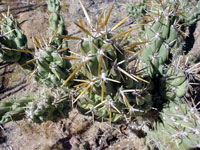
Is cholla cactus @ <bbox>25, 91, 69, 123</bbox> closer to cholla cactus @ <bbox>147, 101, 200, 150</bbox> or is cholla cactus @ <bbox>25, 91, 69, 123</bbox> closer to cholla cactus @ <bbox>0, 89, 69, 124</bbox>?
cholla cactus @ <bbox>0, 89, 69, 124</bbox>

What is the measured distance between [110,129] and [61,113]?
3.77 ft

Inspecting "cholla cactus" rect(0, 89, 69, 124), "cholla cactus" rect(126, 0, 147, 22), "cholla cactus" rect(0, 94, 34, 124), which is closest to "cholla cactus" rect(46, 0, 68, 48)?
"cholla cactus" rect(0, 89, 69, 124)

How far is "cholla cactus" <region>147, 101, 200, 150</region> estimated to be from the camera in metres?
1.82

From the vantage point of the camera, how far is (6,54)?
2.26m

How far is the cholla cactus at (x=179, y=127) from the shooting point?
71.6 inches

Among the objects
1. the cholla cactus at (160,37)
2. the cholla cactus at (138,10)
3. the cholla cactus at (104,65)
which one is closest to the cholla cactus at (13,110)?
the cholla cactus at (104,65)

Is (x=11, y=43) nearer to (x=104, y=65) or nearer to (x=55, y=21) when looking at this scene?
(x=55, y=21)

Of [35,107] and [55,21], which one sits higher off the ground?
[55,21]

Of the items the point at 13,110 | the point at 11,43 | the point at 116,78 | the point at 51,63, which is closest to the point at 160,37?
the point at 116,78

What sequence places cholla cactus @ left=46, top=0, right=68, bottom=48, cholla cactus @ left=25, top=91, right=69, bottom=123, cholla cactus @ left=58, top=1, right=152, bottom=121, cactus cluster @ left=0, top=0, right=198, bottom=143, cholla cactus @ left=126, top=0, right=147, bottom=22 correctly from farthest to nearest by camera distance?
1. cholla cactus @ left=126, top=0, right=147, bottom=22
2. cholla cactus @ left=46, top=0, right=68, bottom=48
3. cholla cactus @ left=25, top=91, right=69, bottom=123
4. cactus cluster @ left=0, top=0, right=198, bottom=143
5. cholla cactus @ left=58, top=1, right=152, bottom=121

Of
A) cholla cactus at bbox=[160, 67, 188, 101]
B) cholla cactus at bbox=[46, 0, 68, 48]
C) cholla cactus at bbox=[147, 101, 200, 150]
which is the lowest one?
cholla cactus at bbox=[147, 101, 200, 150]

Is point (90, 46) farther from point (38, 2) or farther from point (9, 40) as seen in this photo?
point (38, 2)

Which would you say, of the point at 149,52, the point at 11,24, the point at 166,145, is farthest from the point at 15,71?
the point at 166,145

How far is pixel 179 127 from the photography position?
6.27 feet
